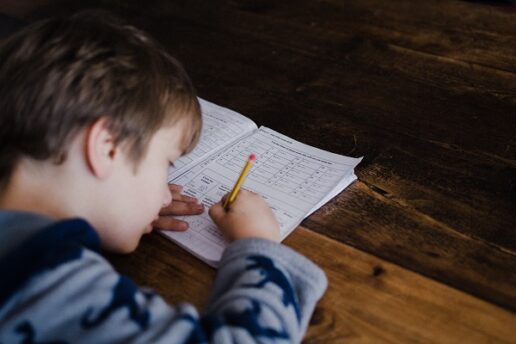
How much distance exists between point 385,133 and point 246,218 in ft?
1.24

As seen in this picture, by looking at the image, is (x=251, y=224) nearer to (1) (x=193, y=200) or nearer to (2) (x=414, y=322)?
(1) (x=193, y=200)

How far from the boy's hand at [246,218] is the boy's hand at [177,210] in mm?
44

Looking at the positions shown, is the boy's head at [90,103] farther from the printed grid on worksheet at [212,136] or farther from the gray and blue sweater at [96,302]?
the printed grid on worksheet at [212,136]

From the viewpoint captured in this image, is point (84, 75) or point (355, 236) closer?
point (84, 75)

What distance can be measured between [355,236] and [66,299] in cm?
43

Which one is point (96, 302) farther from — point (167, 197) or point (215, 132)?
point (215, 132)

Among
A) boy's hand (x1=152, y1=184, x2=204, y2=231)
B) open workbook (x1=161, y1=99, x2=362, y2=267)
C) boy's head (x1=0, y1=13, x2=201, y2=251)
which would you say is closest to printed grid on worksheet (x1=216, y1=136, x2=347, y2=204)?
open workbook (x1=161, y1=99, x2=362, y2=267)

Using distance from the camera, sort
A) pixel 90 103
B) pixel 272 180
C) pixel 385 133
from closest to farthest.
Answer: pixel 90 103 → pixel 272 180 → pixel 385 133

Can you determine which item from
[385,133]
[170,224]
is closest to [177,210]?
[170,224]

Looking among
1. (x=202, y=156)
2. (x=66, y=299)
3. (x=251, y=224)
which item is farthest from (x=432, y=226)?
(x=66, y=299)

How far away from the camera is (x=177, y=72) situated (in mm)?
826

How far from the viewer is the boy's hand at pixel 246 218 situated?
808 millimetres

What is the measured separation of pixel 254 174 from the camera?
98cm

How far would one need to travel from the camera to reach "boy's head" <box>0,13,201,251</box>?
71 cm
